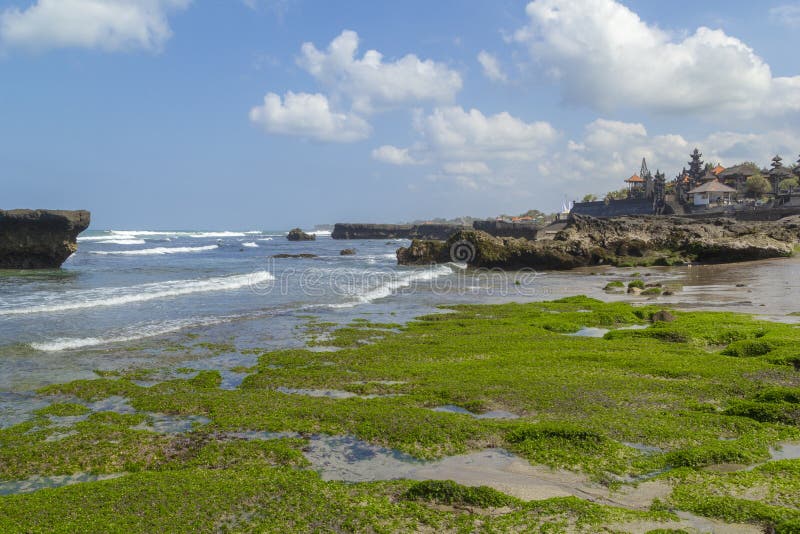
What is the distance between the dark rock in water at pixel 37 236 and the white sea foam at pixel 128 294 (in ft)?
34.2

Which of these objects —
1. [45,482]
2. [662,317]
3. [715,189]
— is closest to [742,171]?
[715,189]

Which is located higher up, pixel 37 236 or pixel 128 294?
pixel 37 236

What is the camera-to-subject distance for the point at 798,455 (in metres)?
7.86

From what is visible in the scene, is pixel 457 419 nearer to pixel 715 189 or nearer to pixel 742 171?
pixel 715 189

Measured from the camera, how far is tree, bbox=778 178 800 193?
271 feet

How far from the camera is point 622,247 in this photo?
49281mm

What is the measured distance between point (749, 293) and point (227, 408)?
24556mm

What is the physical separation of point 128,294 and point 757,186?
9007cm

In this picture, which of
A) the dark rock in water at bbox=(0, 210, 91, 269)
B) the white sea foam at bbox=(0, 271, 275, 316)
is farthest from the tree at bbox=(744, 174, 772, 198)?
the dark rock in water at bbox=(0, 210, 91, 269)

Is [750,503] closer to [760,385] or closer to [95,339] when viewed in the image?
[760,385]

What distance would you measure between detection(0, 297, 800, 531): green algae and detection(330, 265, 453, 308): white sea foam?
38.9 ft

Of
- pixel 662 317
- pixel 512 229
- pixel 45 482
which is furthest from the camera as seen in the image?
pixel 512 229

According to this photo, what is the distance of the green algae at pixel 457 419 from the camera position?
6758mm

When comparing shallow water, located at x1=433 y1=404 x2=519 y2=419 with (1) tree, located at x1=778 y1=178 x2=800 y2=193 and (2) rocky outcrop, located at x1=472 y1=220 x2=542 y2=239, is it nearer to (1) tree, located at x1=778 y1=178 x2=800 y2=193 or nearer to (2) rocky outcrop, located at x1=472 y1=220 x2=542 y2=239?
(2) rocky outcrop, located at x1=472 y1=220 x2=542 y2=239
